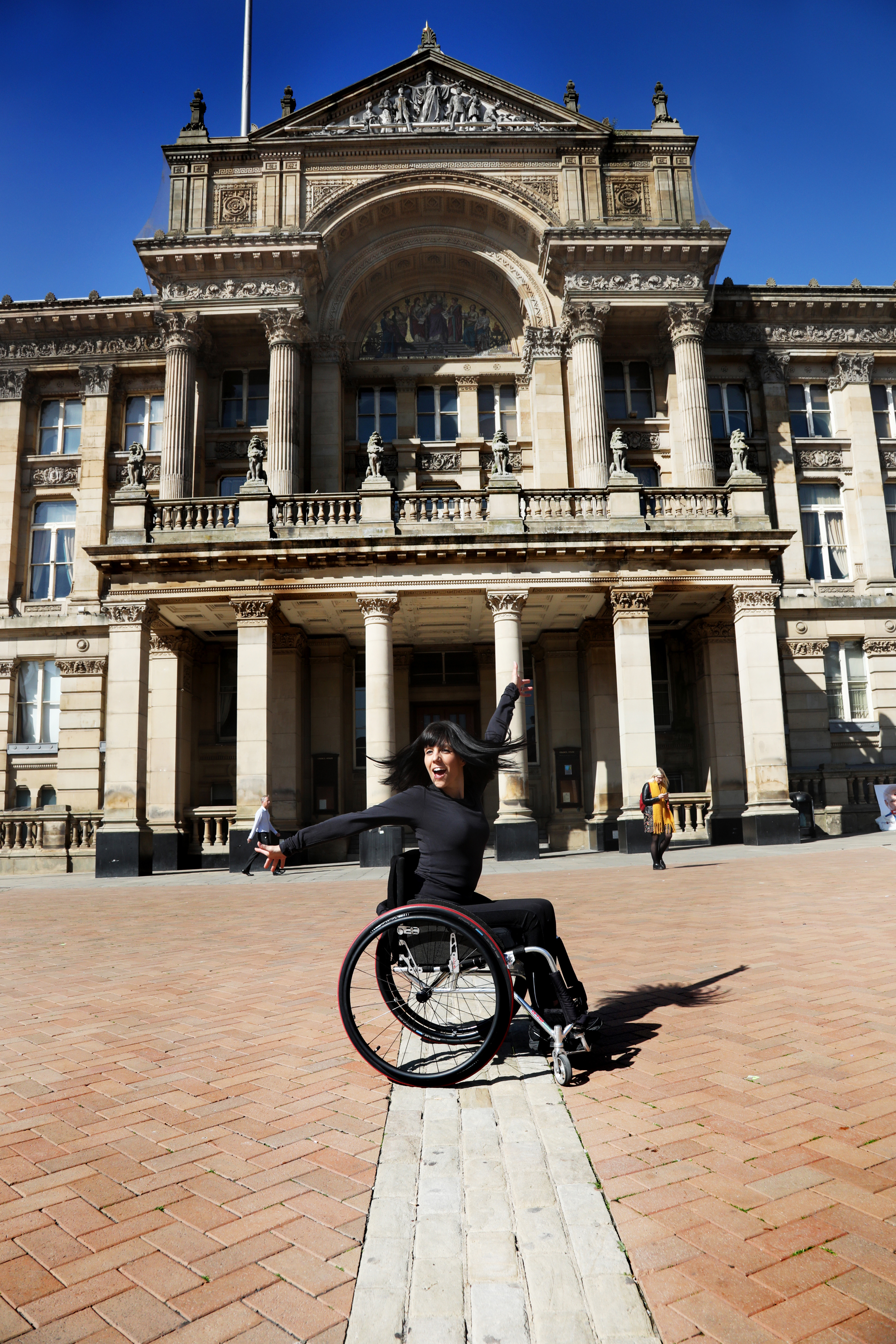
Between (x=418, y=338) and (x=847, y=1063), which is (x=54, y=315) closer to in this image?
(x=418, y=338)

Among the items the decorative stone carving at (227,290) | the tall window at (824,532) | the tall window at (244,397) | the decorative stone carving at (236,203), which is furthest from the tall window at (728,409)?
the decorative stone carving at (236,203)

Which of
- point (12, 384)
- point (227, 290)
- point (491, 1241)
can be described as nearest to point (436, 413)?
point (227, 290)

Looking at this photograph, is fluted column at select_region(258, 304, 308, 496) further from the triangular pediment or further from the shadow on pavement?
the shadow on pavement

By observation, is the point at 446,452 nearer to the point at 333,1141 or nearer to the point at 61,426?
the point at 61,426

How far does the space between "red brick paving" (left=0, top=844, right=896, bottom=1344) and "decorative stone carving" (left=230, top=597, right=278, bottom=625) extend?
519 inches

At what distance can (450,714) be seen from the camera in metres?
26.4

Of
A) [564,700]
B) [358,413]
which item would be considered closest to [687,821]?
[564,700]

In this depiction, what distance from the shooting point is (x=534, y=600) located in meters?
21.4

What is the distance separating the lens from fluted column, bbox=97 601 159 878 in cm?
1916

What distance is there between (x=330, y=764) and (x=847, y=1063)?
838 inches

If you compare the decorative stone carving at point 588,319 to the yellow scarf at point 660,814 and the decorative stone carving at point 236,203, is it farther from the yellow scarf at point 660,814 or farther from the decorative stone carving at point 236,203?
the yellow scarf at point 660,814

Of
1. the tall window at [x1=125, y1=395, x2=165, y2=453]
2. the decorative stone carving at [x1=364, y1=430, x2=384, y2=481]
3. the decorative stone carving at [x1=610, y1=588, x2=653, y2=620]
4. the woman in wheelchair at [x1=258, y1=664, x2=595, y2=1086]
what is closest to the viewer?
the woman in wheelchair at [x1=258, y1=664, x2=595, y2=1086]

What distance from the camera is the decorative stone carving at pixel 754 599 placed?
20375 mm

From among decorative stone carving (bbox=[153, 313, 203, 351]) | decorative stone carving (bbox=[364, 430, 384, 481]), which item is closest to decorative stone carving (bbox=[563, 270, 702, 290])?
decorative stone carving (bbox=[364, 430, 384, 481])
